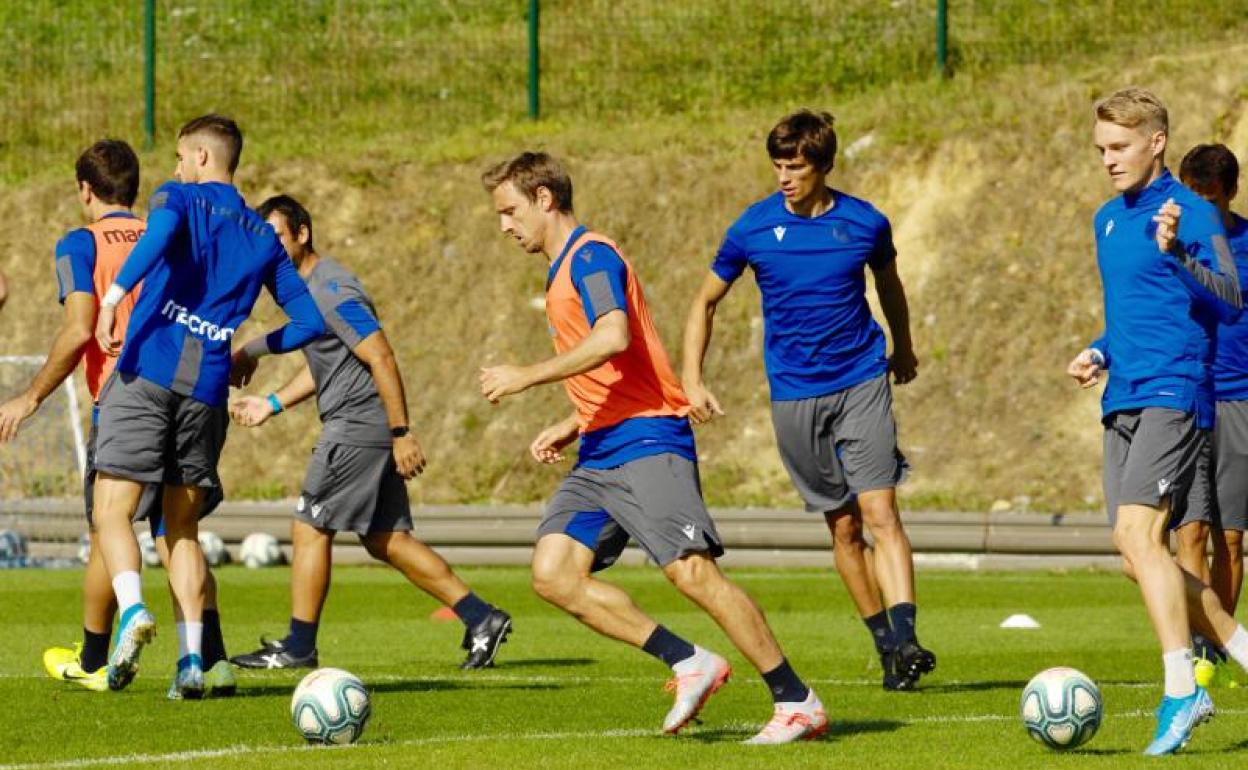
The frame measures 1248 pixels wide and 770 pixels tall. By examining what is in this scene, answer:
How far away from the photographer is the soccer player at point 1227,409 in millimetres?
10602

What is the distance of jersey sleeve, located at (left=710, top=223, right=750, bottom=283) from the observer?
10523 mm

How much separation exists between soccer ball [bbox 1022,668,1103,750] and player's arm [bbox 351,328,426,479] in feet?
9.66

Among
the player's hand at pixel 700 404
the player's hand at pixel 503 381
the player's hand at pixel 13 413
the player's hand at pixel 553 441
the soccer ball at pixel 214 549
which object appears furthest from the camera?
the soccer ball at pixel 214 549

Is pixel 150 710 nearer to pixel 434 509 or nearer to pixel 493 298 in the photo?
pixel 434 509

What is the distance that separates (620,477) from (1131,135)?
2.09 metres

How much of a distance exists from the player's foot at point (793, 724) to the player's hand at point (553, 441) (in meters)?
1.25

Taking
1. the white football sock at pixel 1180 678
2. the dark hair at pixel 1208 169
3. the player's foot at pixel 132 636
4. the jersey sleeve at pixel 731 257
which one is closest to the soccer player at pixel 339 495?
the jersey sleeve at pixel 731 257

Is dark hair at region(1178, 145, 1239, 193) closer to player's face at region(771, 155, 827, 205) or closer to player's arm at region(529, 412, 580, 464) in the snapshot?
player's face at region(771, 155, 827, 205)

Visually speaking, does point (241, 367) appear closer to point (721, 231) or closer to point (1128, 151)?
point (1128, 151)

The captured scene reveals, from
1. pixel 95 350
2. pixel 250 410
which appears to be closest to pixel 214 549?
pixel 250 410

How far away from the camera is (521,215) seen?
822cm

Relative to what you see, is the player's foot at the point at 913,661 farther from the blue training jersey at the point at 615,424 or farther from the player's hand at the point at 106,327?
the player's hand at the point at 106,327

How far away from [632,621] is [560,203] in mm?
1490

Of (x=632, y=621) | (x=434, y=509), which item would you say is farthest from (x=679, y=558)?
(x=434, y=509)
